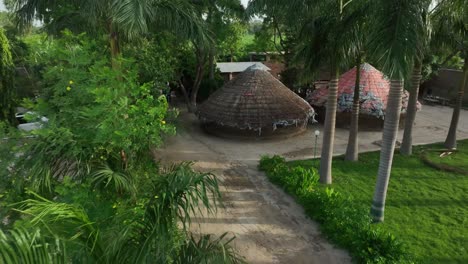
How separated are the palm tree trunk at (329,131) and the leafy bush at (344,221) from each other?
59 cm

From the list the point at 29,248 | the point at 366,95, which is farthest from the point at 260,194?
the point at 366,95

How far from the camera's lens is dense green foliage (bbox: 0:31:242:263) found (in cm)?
380

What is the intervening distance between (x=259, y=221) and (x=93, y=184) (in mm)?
6342

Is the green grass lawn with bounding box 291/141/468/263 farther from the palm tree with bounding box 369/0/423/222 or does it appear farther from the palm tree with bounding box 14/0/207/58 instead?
the palm tree with bounding box 14/0/207/58

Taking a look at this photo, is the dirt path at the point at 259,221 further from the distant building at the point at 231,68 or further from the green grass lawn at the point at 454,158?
the distant building at the point at 231,68

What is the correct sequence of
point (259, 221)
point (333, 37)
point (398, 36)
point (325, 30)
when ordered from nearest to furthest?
point (398, 36)
point (333, 37)
point (259, 221)
point (325, 30)

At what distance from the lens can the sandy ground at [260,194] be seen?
30.7 feet

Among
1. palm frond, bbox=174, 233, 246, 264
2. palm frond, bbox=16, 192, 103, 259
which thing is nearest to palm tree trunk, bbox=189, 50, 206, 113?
palm frond, bbox=174, 233, 246, 264

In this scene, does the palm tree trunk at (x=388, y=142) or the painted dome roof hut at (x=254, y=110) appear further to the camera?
the painted dome roof hut at (x=254, y=110)

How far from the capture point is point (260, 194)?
12.6m

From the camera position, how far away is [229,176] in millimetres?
14281

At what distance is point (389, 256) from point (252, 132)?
11.4 m

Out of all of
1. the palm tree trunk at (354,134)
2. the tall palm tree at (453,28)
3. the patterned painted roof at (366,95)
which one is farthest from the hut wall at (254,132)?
the tall palm tree at (453,28)

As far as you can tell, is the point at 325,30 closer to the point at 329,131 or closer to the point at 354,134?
the point at 329,131
